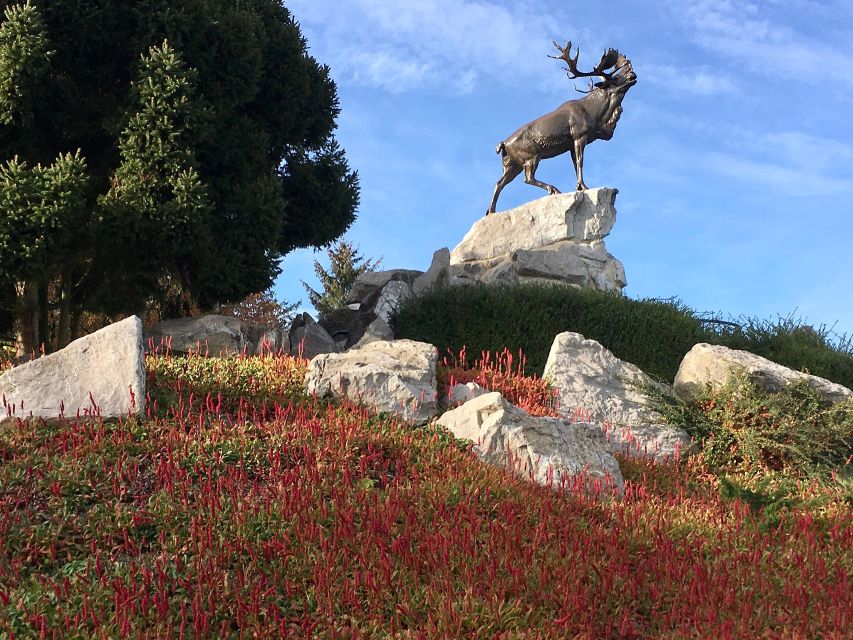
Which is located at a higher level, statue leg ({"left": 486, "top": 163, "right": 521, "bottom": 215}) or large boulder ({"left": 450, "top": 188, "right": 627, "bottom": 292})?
statue leg ({"left": 486, "top": 163, "right": 521, "bottom": 215})

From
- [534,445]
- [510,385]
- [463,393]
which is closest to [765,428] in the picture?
[510,385]

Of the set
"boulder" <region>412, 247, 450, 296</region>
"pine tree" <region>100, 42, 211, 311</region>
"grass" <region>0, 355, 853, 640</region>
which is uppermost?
"pine tree" <region>100, 42, 211, 311</region>

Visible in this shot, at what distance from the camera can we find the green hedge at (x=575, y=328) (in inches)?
615

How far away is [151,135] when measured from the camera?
49.7 ft

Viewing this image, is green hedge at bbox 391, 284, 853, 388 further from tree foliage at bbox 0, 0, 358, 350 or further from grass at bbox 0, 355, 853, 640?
grass at bbox 0, 355, 853, 640

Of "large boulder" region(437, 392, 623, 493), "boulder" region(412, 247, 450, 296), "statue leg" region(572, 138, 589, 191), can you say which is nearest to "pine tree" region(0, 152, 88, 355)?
"boulder" region(412, 247, 450, 296)

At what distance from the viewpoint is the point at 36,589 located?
527 centimetres

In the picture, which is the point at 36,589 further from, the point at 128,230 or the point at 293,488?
the point at 128,230

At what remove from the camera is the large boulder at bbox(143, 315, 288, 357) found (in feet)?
50.2

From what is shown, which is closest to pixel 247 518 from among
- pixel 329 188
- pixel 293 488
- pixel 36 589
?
pixel 293 488

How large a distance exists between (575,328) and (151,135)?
9237 millimetres

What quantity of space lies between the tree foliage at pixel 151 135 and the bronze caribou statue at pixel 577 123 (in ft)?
28.1

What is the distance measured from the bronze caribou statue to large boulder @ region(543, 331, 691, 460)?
1305 cm

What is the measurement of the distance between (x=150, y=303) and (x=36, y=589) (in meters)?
16.5
